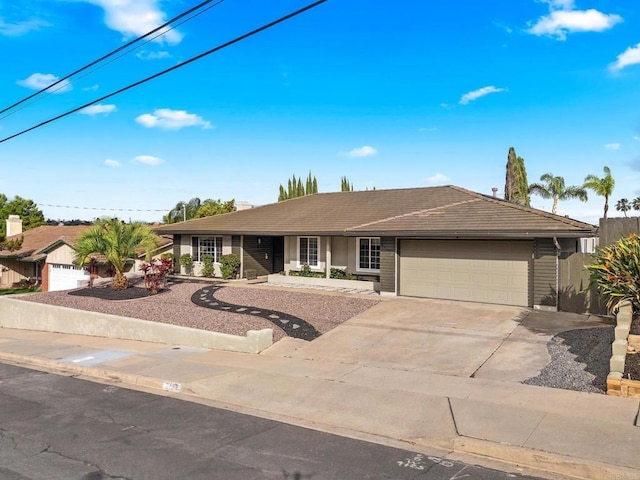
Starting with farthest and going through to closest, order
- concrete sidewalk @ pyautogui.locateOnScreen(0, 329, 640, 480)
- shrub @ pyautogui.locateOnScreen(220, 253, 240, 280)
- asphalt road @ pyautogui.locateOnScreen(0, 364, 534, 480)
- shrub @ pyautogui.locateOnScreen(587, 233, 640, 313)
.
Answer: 1. shrub @ pyautogui.locateOnScreen(220, 253, 240, 280)
2. shrub @ pyautogui.locateOnScreen(587, 233, 640, 313)
3. concrete sidewalk @ pyautogui.locateOnScreen(0, 329, 640, 480)
4. asphalt road @ pyautogui.locateOnScreen(0, 364, 534, 480)

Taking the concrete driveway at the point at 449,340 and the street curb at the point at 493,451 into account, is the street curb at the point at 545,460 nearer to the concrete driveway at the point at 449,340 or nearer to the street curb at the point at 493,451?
the street curb at the point at 493,451

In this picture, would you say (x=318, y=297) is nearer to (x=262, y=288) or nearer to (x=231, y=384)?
(x=262, y=288)

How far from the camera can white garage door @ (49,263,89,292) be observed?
3103 centimetres

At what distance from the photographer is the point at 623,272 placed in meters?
11.4

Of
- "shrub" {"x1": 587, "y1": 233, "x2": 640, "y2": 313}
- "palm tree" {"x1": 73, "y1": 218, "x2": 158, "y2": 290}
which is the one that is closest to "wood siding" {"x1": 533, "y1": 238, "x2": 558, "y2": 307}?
"shrub" {"x1": 587, "y1": 233, "x2": 640, "y2": 313}

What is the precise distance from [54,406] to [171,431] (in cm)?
293

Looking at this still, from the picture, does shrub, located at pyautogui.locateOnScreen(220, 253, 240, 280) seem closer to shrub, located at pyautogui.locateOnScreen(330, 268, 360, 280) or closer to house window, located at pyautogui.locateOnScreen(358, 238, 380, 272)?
shrub, located at pyautogui.locateOnScreen(330, 268, 360, 280)

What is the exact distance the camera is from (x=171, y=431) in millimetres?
7637

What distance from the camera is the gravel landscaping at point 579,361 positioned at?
934 cm

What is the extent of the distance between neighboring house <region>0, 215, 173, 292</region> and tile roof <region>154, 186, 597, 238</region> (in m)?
7.26

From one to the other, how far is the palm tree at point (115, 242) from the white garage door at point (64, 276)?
9.05m

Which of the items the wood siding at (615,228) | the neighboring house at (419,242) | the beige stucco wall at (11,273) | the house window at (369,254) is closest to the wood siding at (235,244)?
the neighboring house at (419,242)

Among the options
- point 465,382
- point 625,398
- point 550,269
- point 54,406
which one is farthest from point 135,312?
point 625,398

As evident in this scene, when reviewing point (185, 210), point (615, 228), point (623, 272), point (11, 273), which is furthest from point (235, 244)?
point (185, 210)
